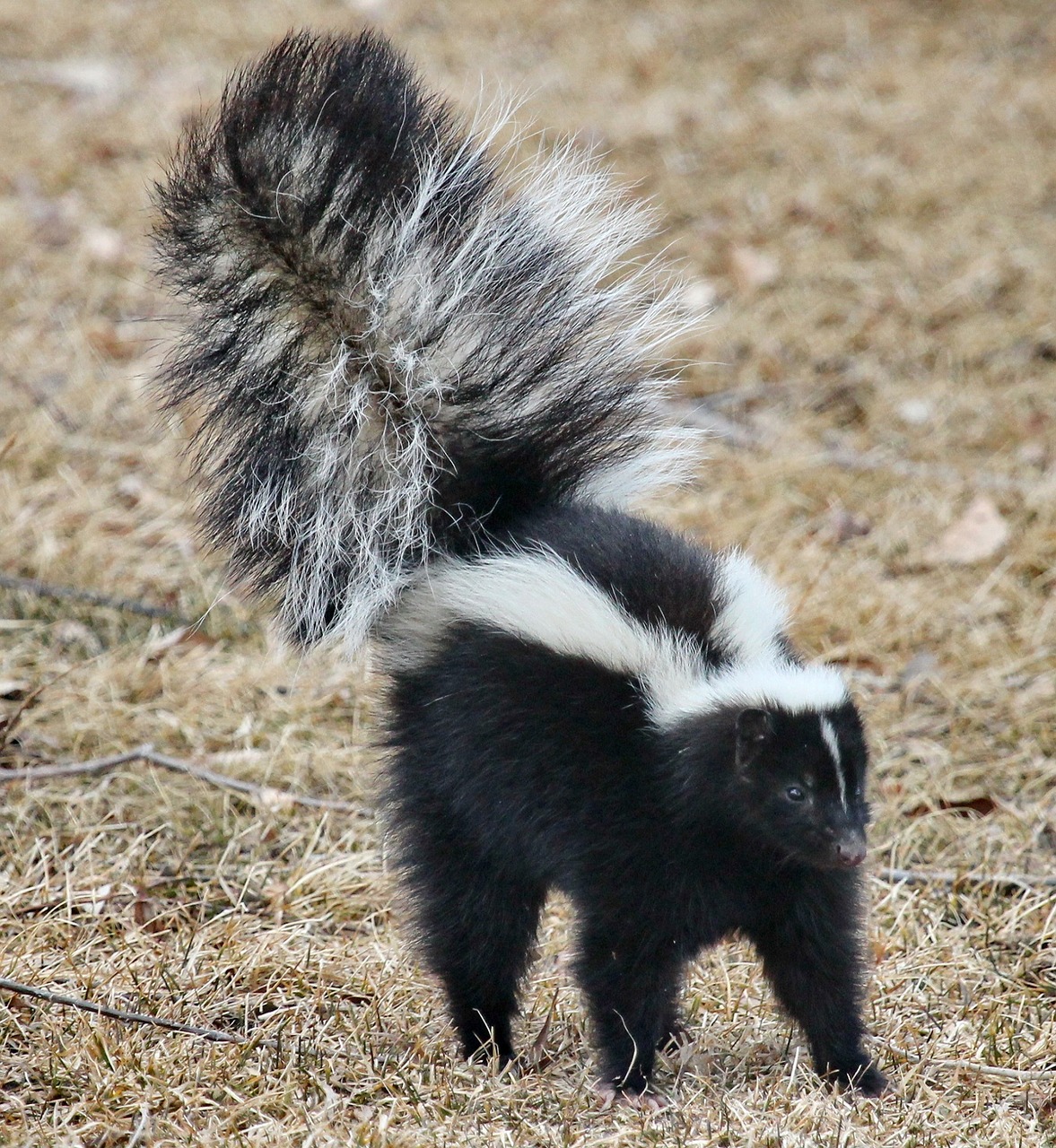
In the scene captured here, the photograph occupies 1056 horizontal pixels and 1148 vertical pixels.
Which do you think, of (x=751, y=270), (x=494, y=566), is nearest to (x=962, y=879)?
(x=494, y=566)

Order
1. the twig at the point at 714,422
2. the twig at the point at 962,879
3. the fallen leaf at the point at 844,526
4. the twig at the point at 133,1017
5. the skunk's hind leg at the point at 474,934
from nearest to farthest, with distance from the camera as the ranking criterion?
the twig at the point at 133,1017 → the skunk's hind leg at the point at 474,934 → the twig at the point at 962,879 → the fallen leaf at the point at 844,526 → the twig at the point at 714,422

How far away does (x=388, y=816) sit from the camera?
9.61 ft

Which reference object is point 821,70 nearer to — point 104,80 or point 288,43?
point 104,80

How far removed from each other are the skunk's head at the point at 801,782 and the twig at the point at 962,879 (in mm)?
914

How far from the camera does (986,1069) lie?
268 centimetres

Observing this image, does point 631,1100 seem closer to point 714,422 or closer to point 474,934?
point 474,934

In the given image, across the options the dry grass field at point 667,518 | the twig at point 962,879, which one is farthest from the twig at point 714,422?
the twig at point 962,879

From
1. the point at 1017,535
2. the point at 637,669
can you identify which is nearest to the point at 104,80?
the point at 1017,535

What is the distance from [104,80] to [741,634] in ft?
22.3

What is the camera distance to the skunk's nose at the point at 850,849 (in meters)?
2.48

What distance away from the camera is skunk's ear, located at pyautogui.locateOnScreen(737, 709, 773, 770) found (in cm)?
250

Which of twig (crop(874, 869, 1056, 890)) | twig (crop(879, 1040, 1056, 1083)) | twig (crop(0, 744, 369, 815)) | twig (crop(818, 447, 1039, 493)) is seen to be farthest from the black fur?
twig (crop(818, 447, 1039, 493))

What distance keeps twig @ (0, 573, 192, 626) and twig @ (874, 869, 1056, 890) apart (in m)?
2.14

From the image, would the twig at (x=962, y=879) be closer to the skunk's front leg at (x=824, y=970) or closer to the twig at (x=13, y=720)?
the skunk's front leg at (x=824, y=970)
